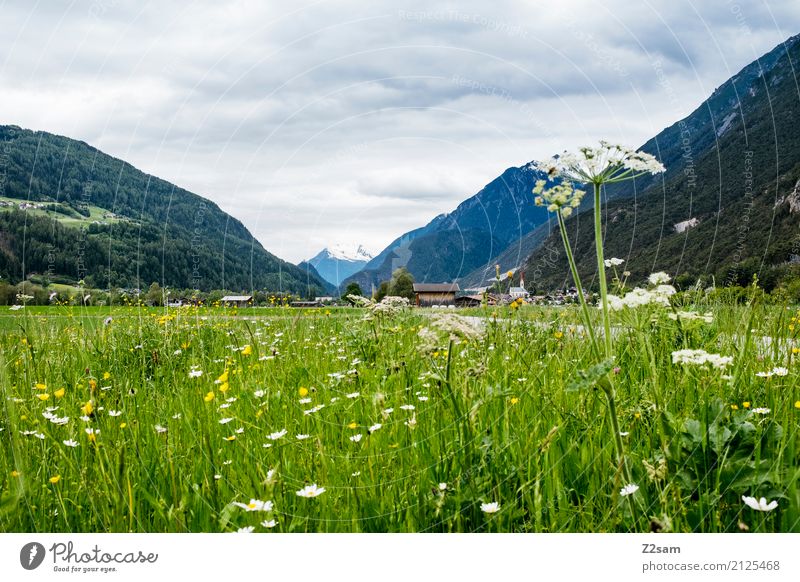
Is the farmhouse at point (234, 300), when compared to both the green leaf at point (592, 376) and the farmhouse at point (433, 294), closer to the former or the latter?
the farmhouse at point (433, 294)

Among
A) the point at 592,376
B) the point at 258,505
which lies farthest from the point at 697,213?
the point at 258,505

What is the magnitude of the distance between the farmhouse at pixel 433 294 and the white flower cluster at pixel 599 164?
7.26 metres

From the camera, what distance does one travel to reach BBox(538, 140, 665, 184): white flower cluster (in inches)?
77.9

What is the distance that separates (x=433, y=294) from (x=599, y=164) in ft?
27.9

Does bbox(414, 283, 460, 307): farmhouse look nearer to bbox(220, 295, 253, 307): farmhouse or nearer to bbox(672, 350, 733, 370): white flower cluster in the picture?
bbox(220, 295, 253, 307): farmhouse

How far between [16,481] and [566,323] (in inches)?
219

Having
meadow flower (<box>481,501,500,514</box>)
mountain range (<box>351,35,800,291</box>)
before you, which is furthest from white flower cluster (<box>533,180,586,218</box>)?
mountain range (<box>351,35,800,291</box>)

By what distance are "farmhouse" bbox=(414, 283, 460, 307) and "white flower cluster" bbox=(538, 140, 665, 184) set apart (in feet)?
23.8

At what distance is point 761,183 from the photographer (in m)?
92.1

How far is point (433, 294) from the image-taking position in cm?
1048

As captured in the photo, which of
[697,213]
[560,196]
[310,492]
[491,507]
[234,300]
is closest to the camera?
[560,196]

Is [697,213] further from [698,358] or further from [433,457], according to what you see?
[433,457]
